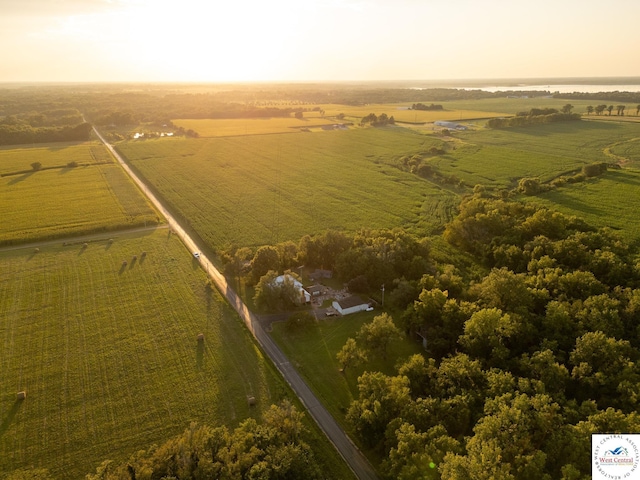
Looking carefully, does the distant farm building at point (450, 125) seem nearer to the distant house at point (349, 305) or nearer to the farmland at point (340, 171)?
the farmland at point (340, 171)

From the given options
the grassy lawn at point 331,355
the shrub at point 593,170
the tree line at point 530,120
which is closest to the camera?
the grassy lawn at point 331,355

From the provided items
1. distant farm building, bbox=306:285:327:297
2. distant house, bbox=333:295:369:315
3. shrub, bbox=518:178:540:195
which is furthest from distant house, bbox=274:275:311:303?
shrub, bbox=518:178:540:195

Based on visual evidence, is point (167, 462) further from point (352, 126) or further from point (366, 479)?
point (352, 126)

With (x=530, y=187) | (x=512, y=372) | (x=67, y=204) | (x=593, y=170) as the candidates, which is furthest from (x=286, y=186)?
(x=593, y=170)

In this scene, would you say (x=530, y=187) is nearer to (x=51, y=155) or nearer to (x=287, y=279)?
(x=287, y=279)

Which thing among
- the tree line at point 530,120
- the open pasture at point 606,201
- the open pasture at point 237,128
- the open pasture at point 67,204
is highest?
the tree line at point 530,120

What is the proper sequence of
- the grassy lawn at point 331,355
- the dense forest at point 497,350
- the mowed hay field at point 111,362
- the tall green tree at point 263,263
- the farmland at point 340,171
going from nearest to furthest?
the dense forest at point 497,350 → the mowed hay field at point 111,362 → the grassy lawn at point 331,355 → the tall green tree at point 263,263 → the farmland at point 340,171

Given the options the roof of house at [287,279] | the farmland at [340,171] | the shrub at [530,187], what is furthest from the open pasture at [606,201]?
the roof of house at [287,279]

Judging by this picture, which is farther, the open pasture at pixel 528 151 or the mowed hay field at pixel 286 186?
the open pasture at pixel 528 151
